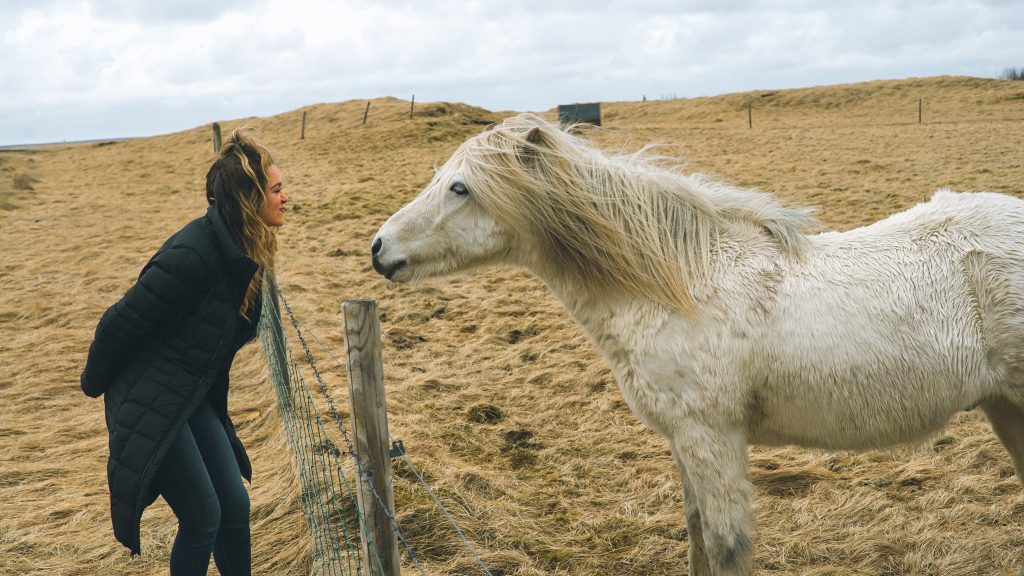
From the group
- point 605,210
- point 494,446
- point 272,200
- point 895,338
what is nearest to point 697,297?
point 605,210

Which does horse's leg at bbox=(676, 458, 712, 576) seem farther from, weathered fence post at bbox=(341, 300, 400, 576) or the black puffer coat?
Result: the black puffer coat

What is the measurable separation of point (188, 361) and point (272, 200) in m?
0.64

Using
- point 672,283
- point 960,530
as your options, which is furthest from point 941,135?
point 672,283

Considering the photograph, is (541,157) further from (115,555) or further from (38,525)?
(38,525)

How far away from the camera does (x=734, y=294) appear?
8.61ft

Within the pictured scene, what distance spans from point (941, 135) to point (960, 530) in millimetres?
17520

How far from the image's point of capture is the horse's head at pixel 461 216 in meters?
2.78


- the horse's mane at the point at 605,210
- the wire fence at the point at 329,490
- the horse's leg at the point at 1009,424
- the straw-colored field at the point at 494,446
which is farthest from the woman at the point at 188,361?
the horse's leg at the point at 1009,424

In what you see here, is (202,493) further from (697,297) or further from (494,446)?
(494,446)

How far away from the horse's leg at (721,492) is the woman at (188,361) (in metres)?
1.64

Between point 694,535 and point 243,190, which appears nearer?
point 243,190

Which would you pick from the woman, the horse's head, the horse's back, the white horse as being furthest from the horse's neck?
the woman

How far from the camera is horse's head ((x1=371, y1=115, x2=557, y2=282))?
2775mm

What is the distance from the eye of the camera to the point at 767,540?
3.49m
